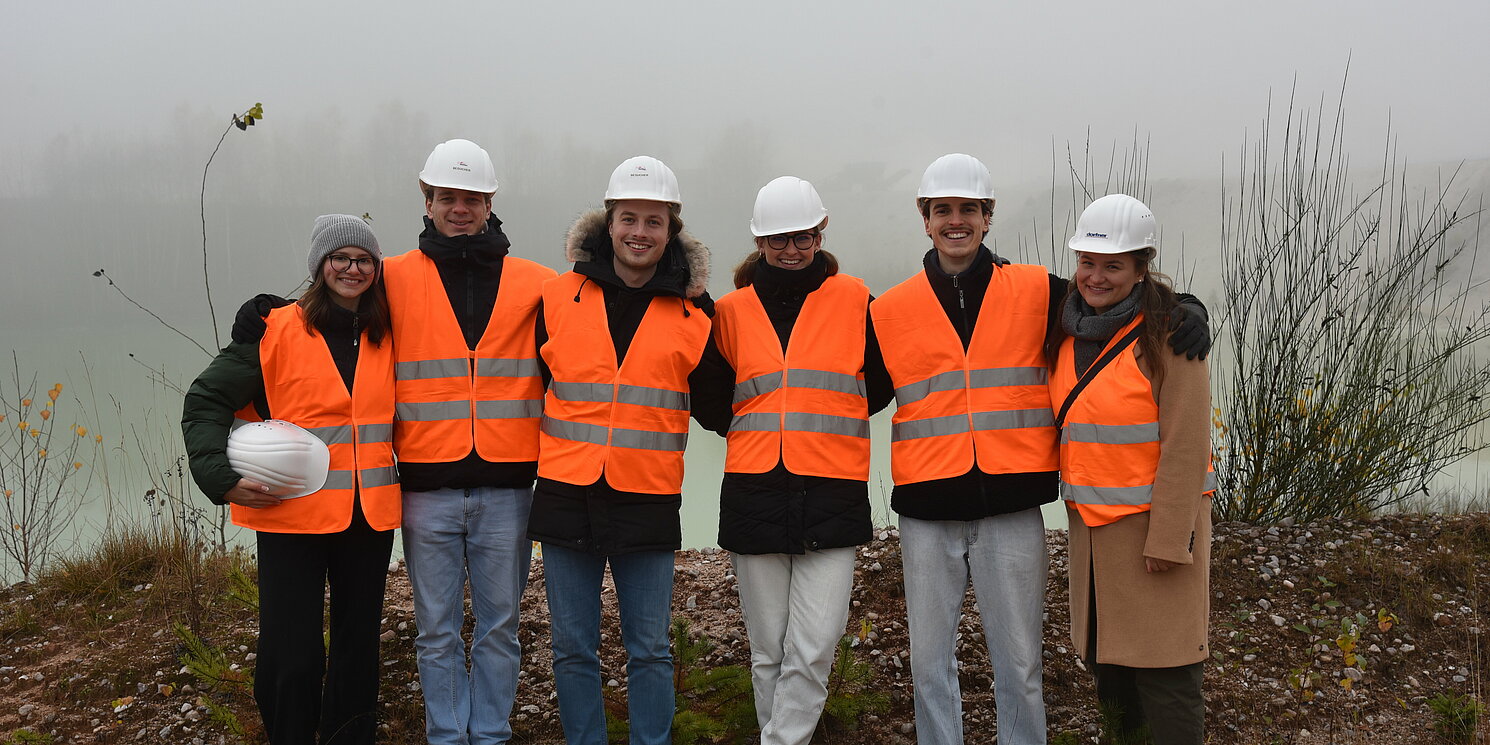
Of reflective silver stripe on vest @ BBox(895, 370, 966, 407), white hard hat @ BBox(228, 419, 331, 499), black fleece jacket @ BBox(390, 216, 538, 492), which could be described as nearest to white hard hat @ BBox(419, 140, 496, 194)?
black fleece jacket @ BBox(390, 216, 538, 492)

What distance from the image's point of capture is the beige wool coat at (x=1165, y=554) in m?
3.55

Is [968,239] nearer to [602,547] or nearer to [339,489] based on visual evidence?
[602,547]

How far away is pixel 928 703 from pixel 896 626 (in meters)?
2.01

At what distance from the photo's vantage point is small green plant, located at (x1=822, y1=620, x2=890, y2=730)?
15.7 feet

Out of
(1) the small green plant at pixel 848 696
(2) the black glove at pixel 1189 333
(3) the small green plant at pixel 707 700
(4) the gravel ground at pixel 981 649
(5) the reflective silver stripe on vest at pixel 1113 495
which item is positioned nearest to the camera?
(2) the black glove at pixel 1189 333

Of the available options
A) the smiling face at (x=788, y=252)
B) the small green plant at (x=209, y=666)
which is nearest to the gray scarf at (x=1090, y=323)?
the smiling face at (x=788, y=252)

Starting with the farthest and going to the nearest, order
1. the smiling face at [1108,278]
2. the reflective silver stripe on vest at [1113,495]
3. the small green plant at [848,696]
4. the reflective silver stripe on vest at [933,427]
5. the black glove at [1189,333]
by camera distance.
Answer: the small green plant at [848,696]
the reflective silver stripe on vest at [933,427]
the smiling face at [1108,278]
the reflective silver stripe on vest at [1113,495]
the black glove at [1189,333]

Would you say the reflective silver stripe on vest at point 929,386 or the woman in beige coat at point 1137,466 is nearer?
the woman in beige coat at point 1137,466

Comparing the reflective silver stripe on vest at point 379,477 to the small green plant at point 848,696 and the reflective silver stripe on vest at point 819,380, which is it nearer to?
the reflective silver stripe on vest at point 819,380

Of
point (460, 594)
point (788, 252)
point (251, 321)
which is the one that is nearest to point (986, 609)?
point (788, 252)

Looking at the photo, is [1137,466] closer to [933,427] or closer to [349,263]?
[933,427]

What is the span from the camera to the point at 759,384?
3973 mm

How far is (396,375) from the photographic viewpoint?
410 centimetres

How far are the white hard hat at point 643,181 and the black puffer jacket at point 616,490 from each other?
19cm
